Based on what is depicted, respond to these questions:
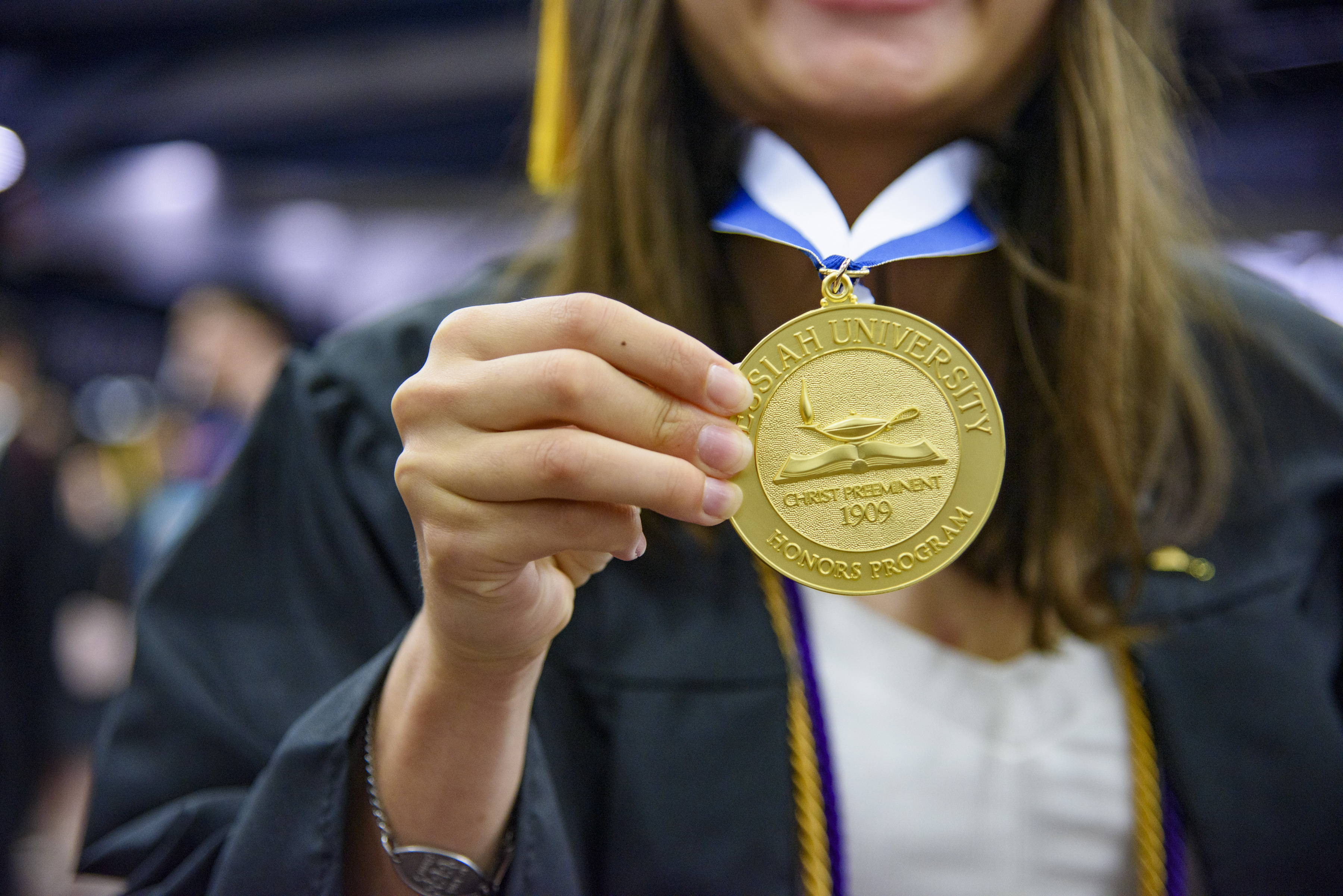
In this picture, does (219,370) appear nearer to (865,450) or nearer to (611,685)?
(611,685)

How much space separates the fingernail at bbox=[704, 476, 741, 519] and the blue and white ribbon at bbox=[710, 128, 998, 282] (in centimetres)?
27

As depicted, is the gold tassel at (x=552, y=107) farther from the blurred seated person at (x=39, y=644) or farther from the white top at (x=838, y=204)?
the blurred seated person at (x=39, y=644)

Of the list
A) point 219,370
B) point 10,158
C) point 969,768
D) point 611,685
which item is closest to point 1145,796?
point 969,768

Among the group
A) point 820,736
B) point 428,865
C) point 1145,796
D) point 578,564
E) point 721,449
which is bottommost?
point 1145,796

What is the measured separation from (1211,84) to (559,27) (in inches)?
42.8

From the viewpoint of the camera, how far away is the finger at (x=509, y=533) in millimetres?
688

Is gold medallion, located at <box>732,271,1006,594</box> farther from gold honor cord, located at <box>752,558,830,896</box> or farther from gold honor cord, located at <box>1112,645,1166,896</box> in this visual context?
gold honor cord, located at <box>1112,645,1166,896</box>

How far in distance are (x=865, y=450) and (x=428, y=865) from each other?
0.50 meters

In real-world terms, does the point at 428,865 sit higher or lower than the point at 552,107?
lower

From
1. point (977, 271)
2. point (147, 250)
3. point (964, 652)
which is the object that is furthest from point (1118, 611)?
point (147, 250)

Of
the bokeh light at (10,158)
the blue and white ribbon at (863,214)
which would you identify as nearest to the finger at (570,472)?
the blue and white ribbon at (863,214)

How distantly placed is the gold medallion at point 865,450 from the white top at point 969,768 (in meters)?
0.36

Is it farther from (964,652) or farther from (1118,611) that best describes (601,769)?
(1118,611)

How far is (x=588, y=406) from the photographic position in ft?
2.22
